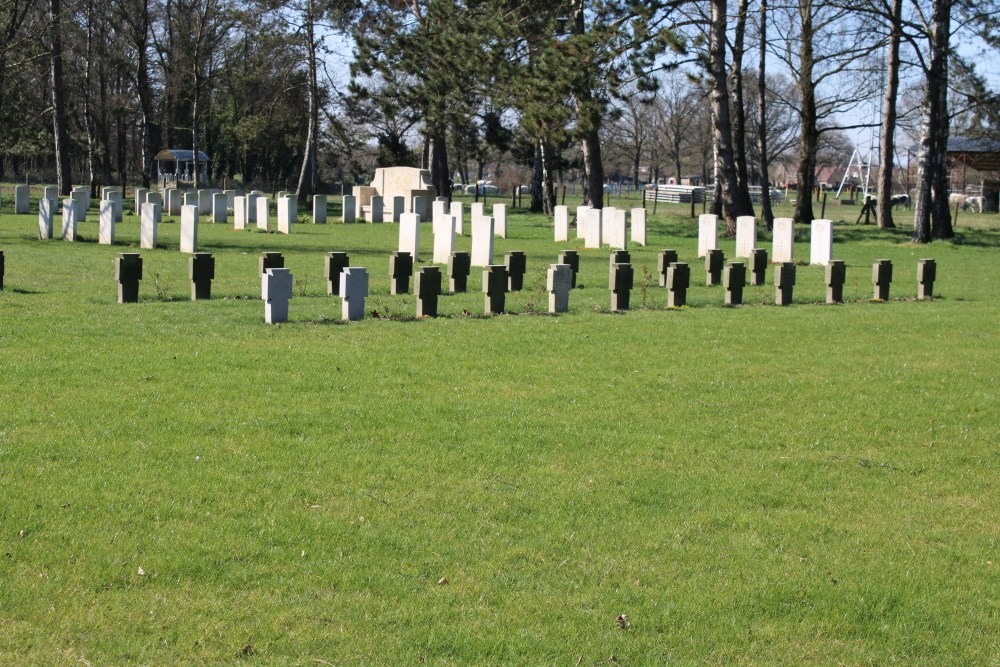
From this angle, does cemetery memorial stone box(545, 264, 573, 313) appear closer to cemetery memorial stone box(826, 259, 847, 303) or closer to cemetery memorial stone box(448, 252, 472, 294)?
cemetery memorial stone box(448, 252, 472, 294)

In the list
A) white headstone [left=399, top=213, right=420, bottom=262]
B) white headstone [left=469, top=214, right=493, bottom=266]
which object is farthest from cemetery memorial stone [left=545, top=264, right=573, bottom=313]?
white headstone [left=399, top=213, right=420, bottom=262]

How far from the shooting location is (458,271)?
1609cm

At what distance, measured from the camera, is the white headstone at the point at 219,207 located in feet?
110

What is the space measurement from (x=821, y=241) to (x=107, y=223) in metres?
14.5

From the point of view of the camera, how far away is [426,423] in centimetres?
793

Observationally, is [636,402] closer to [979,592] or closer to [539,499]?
[539,499]

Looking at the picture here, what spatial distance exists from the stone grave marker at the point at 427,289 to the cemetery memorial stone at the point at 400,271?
2.15 meters

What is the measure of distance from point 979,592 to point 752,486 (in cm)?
169

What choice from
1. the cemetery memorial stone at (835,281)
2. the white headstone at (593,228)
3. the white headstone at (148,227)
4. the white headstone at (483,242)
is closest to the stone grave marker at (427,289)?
the white headstone at (483,242)

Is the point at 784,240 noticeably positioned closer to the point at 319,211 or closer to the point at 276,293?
the point at 276,293

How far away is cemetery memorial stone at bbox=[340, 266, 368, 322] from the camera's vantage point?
12.7m

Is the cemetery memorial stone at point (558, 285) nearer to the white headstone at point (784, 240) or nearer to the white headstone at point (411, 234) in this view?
the white headstone at point (411, 234)

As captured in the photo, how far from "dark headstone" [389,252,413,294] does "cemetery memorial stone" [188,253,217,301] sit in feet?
→ 7.92

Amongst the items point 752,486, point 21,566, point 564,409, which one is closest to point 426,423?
point 564,409
